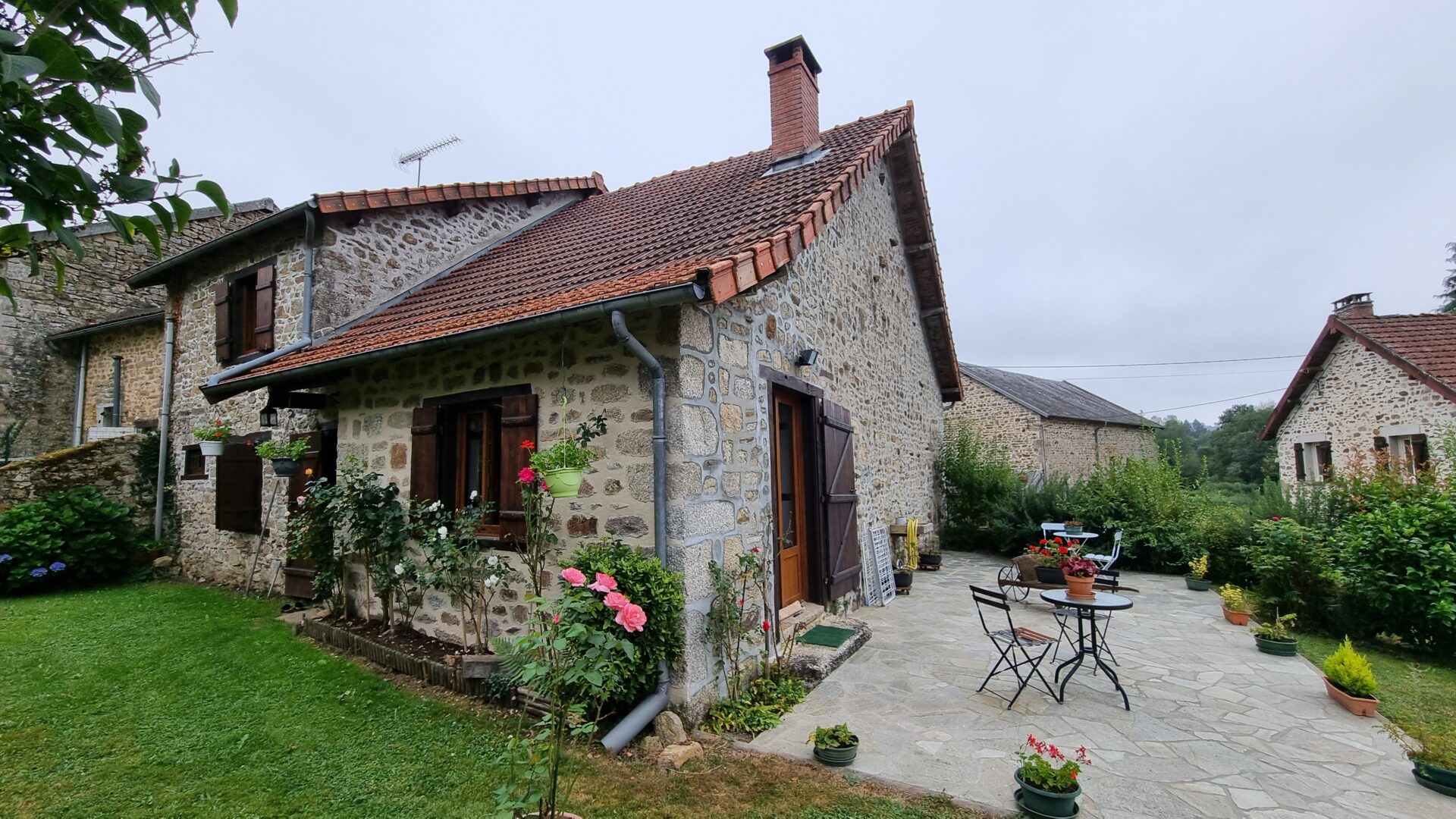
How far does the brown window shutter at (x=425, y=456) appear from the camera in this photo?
4.95 m

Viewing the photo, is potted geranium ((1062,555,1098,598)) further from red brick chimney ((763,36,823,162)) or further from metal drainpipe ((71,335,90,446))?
metal drainpipe ((71,335,90,446))

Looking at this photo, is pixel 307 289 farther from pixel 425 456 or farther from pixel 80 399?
pixel 80 399

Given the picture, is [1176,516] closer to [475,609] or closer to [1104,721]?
[1104,721]

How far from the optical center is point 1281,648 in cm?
530

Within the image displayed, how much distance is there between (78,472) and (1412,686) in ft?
49.5

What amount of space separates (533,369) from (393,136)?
8.94 meters

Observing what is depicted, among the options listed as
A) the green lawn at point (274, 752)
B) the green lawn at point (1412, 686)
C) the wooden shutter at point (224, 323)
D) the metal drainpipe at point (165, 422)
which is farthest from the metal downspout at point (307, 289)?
the green lawn at point (1412, 686)

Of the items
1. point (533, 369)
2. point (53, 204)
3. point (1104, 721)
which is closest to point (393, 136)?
point (533, 369)

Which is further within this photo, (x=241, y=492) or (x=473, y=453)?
(x=241, y=492)

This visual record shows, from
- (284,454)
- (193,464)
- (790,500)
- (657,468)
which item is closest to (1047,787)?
(657,468)

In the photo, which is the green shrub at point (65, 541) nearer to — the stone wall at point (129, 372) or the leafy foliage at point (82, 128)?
the stone wall at point (129, 372)

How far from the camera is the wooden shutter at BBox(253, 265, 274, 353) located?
7.22 m

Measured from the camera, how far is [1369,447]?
460 inches

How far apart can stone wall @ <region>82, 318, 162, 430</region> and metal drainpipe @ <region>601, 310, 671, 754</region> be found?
403 inches
